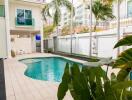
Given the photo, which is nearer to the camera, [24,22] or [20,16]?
[20,16]

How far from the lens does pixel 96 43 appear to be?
48.9 ft

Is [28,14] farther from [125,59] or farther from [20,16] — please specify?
[125,59]

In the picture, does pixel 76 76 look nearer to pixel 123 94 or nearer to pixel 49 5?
pixel 123 94

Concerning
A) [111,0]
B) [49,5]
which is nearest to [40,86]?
[111,0]

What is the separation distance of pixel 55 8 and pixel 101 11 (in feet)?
14.9

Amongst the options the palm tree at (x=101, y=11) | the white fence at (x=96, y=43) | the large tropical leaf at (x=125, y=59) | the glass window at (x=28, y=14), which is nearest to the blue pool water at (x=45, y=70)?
the white fence at (x=96, y=43)

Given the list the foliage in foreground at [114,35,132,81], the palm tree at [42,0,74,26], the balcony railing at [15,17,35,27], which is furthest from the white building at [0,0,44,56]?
the foliage in foreground at [114,35,132,81]

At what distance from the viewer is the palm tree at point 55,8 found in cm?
1922

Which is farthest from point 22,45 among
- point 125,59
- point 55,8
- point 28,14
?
point 125,59

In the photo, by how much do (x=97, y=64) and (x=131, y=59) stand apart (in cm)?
38

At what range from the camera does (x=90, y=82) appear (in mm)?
1842

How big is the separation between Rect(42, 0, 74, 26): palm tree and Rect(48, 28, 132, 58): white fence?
2.45 meters

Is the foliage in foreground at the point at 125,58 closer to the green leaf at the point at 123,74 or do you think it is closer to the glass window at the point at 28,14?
the green leaf at the point at 123,74

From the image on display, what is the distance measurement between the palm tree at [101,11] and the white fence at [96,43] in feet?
9.41
